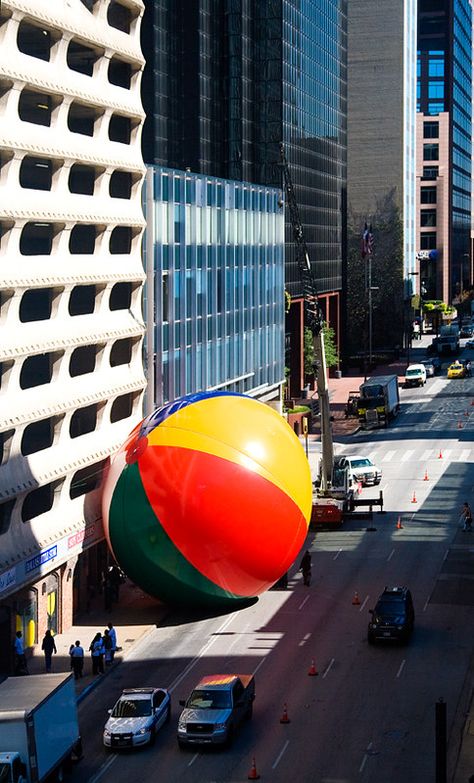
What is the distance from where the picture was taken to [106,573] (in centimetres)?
5678

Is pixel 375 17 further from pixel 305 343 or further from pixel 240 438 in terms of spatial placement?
pixel 240 438

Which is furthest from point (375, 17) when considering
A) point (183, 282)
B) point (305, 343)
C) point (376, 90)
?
point (183, 282)

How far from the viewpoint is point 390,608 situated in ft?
169

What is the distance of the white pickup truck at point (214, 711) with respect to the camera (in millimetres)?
40750

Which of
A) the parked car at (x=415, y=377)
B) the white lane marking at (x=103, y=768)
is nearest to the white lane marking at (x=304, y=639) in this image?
the white lane marking at (x=103, y=768)

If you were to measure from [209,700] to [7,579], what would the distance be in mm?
9096

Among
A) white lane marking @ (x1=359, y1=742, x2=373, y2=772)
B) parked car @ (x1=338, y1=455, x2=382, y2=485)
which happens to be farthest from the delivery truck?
white lane marking @ (x1=359, y1=742, x2=373, y2=772)

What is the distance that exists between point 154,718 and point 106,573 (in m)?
15.5

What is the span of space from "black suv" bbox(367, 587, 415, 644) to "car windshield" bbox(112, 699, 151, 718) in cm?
1136

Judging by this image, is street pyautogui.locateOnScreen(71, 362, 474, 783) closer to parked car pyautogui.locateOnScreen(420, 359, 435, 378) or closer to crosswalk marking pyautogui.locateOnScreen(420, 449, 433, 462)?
crosswalk marking pyautogui.locateOnScreen(420, 449, 433, 462)

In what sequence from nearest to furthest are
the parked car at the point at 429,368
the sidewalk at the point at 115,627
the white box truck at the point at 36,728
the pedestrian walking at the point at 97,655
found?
the white box truck at the point at 36,728 < the pedestrian walking at the point at 97,655 < the sidewalk at the point at 115,627 < the parked car at the point at 429,368

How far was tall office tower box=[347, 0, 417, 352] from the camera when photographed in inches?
6422

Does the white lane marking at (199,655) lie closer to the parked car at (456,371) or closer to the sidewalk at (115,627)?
the sidewalk at (115,627)

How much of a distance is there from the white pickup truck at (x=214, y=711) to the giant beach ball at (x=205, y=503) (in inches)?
297
